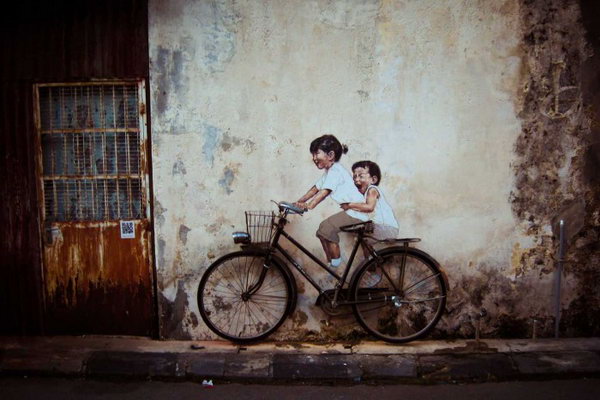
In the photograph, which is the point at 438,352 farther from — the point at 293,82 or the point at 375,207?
the point at 293,82

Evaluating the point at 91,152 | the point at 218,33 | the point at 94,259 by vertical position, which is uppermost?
the point at 218,33

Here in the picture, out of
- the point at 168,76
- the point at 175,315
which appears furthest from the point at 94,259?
the point at 168,76

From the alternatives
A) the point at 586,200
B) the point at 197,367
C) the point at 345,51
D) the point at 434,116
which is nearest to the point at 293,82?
the point at 345,51

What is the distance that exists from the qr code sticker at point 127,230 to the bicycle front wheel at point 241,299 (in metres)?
1.06

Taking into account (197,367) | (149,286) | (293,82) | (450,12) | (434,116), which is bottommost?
(197,367)

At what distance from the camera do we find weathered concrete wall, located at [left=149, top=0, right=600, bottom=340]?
19.1ft

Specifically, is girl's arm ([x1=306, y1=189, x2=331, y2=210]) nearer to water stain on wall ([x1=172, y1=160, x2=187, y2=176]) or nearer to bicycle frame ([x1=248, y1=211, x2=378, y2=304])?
bicycle frame ([x1=248, y1=211, x2=378, y2=304])

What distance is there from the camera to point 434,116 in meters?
5.92

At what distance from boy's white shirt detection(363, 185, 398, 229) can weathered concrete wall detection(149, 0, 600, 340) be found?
4.2 inches

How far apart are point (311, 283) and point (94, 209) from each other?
2700 mm

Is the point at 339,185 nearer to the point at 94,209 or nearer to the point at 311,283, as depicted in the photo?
the point at 311,283

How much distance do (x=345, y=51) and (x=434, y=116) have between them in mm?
1259

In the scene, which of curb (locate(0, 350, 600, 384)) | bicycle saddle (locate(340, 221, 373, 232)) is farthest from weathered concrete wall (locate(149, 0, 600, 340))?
curb (locate(0, 350, 600, 384))

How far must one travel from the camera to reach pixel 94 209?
20.0 feet
